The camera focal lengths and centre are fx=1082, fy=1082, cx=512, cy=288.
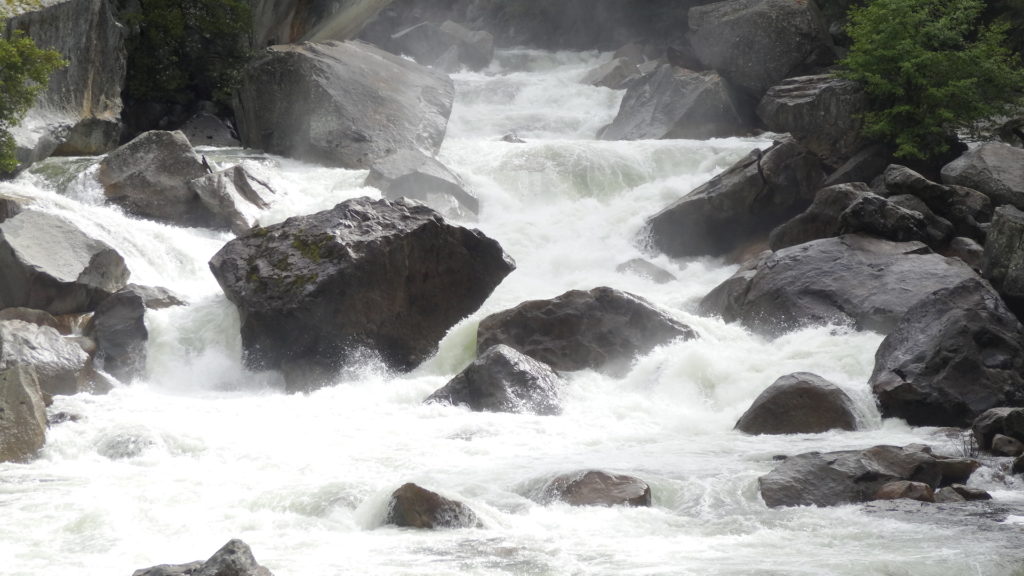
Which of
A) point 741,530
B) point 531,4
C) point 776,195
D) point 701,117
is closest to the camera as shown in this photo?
point 741,530

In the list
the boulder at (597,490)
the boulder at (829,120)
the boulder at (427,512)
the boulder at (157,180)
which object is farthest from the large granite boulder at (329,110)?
the boulder at (427,512)

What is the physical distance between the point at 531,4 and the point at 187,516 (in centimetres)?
4610

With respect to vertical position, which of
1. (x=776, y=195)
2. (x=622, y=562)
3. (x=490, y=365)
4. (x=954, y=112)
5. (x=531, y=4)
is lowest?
(x=622, y=562)

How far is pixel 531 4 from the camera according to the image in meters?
52.2

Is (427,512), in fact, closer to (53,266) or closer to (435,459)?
(435,459)

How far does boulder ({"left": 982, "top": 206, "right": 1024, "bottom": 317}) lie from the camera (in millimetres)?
14688

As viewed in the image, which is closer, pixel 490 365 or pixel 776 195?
pixel 490 365

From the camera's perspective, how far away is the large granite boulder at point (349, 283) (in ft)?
51.4

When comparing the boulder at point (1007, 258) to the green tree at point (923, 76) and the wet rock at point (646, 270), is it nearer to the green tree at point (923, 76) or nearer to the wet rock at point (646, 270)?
the green tree at point (923, 76)

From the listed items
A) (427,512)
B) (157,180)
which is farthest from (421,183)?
(427,512)

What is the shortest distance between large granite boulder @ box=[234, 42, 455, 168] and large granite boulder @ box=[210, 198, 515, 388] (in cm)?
940

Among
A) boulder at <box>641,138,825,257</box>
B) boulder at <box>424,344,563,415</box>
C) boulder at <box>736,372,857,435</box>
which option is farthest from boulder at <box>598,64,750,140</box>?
boulder at <box>736,372,857,435</box>

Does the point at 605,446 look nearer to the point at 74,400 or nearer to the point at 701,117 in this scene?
the point at 74,400

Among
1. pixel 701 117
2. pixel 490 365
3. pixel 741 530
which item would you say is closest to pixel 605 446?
pixel 490 365
